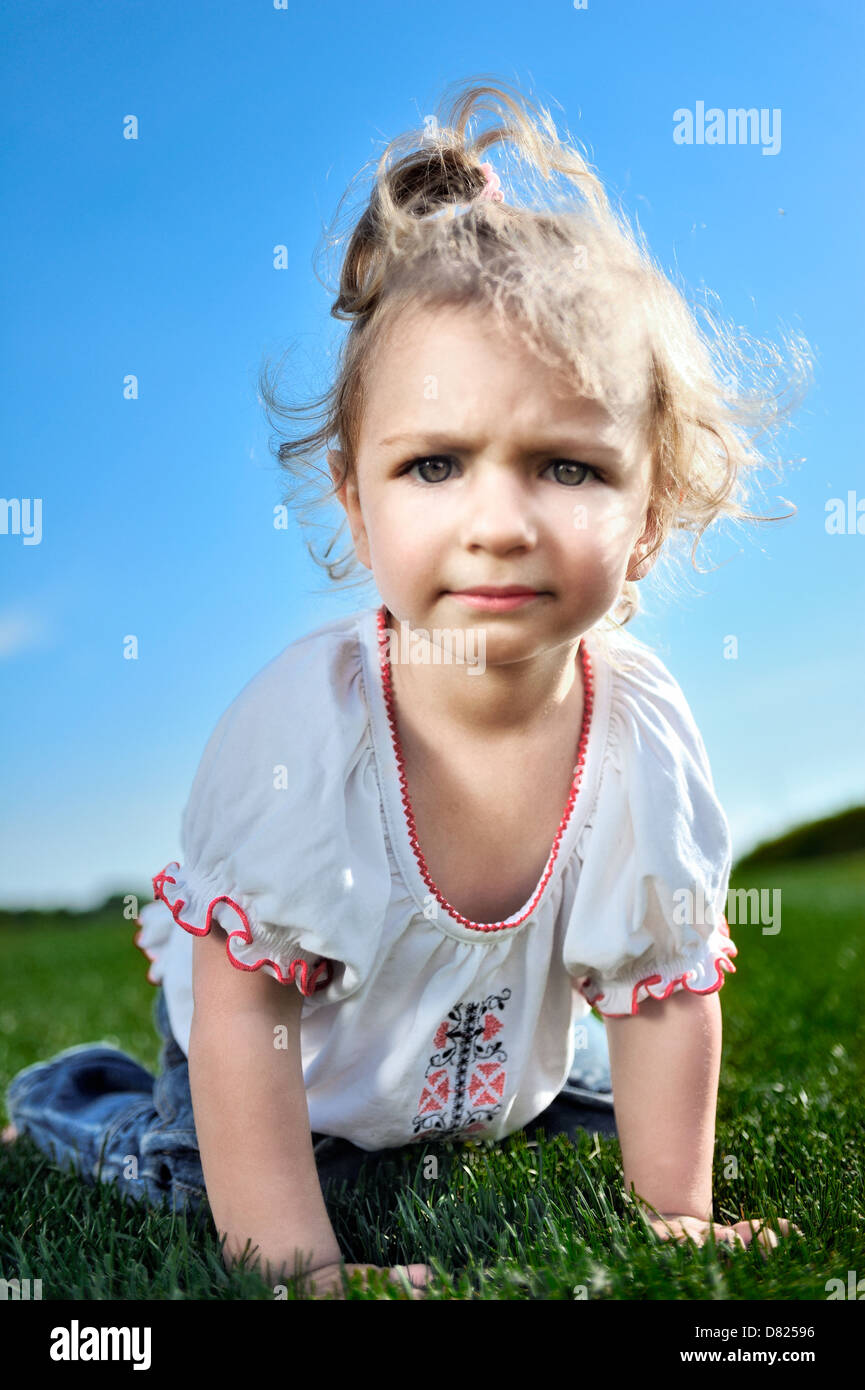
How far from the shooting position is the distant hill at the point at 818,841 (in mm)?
12906

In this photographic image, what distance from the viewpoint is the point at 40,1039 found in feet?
12.6

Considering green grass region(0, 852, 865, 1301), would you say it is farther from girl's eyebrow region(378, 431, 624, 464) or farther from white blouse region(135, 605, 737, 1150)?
girl's eyebrow region(378, 431, 624, 464)

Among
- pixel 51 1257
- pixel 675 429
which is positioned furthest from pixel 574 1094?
pixel 675 429

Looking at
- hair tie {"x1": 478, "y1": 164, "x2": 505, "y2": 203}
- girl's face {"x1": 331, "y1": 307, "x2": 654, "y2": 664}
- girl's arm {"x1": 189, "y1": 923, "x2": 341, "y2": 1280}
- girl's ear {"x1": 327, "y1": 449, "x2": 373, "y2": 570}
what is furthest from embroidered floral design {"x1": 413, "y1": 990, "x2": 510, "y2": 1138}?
hair tie {"x1": 478, "y1": 164, "x2": 505, "y2": 203}

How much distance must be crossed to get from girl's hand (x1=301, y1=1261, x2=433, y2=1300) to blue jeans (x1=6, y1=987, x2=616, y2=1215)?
406 millimetres

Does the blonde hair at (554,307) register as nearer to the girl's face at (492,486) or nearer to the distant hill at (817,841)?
the girl's face at (492,486)

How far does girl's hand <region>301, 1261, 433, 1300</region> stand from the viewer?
143 centimetres

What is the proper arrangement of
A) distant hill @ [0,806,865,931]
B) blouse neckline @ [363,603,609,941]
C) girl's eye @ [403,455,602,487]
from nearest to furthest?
girl's eye @ [403,455,602,487]
blouse neckline @ [363,603,609,941]
distant hill @ [0,806,865,931]

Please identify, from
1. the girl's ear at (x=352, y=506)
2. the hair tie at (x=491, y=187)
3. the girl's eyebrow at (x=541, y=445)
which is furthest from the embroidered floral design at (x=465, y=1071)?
the hair tie at (x=491, y=187)

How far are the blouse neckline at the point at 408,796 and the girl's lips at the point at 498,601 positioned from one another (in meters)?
0.29

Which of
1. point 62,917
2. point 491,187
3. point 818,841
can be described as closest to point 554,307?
point 491,187

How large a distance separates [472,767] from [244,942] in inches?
16.4

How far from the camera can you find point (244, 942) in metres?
1.57
